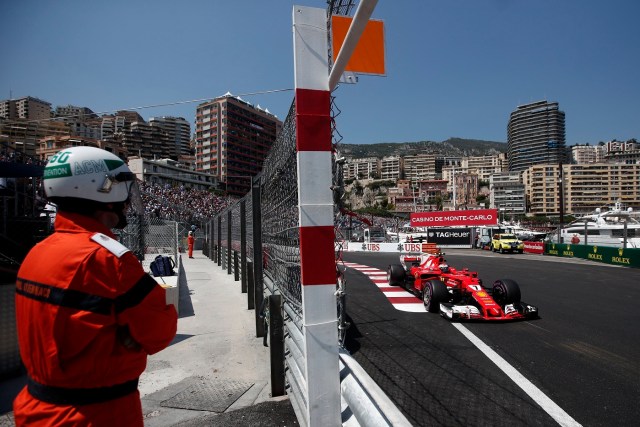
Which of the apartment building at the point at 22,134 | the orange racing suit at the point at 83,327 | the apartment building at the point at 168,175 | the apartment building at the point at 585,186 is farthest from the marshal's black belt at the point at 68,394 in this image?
the apartment building at the point at 585,186

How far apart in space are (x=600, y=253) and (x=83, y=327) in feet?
74.7

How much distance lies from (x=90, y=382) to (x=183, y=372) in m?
3.25

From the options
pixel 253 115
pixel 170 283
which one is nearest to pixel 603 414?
pixel 170 283

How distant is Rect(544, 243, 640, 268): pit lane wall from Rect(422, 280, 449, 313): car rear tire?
14.0 meters

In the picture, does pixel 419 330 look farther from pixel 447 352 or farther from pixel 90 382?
pixel 90 382

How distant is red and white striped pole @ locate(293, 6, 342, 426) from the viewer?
2299mm

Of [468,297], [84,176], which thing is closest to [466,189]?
[468,297]

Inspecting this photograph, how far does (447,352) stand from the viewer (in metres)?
4.88

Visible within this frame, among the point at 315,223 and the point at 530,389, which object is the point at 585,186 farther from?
the point at 315,223

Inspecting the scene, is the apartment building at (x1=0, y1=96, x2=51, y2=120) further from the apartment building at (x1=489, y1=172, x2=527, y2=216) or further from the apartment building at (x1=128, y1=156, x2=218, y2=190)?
the apartment building at (x1=489, y1=172, x2=527, y2=216)

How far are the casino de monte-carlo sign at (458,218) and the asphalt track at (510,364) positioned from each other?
77.8 feet

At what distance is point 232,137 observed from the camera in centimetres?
9388

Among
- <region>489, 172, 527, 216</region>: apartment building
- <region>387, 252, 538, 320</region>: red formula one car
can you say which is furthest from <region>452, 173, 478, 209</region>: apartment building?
<region>387, 252, 538, 320</region>: red formula one car

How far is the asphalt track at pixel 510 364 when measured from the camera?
331 cm
